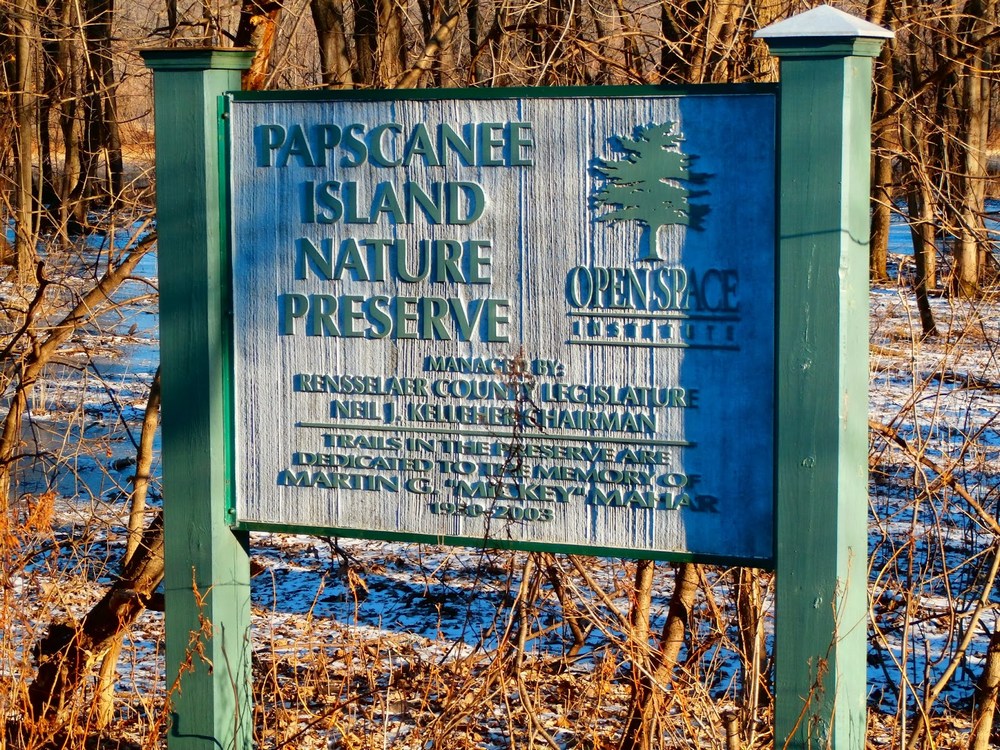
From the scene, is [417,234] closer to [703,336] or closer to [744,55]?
[703,336]

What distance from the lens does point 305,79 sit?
681 centimetres

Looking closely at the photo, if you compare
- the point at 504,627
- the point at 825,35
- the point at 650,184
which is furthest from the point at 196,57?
the point at 504,627

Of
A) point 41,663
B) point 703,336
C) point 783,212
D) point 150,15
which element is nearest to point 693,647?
point 703,336

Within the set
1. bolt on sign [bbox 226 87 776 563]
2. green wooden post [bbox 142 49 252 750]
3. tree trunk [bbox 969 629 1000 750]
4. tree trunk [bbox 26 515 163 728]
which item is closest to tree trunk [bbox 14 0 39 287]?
tree trunk [bbox 26 515 163 728]

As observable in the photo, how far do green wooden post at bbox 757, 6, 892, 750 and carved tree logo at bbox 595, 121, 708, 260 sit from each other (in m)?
0.27

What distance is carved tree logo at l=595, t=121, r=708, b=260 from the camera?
3180mm

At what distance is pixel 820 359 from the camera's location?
3037 mm

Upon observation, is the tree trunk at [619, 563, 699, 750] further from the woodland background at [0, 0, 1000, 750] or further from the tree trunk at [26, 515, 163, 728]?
the tree trunk at [26, 515, 163, 728]

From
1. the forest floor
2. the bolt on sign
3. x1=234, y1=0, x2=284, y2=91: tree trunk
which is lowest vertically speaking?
the forest floor

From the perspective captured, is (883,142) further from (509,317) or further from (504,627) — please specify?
(509,317)

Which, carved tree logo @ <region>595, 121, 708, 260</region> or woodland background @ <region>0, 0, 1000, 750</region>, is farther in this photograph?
woodland background @ <region>0, 0, 1000, 750</region>

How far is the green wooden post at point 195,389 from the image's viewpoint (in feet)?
11.9

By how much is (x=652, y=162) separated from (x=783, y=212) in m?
0.38

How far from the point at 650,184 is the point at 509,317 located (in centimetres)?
53
